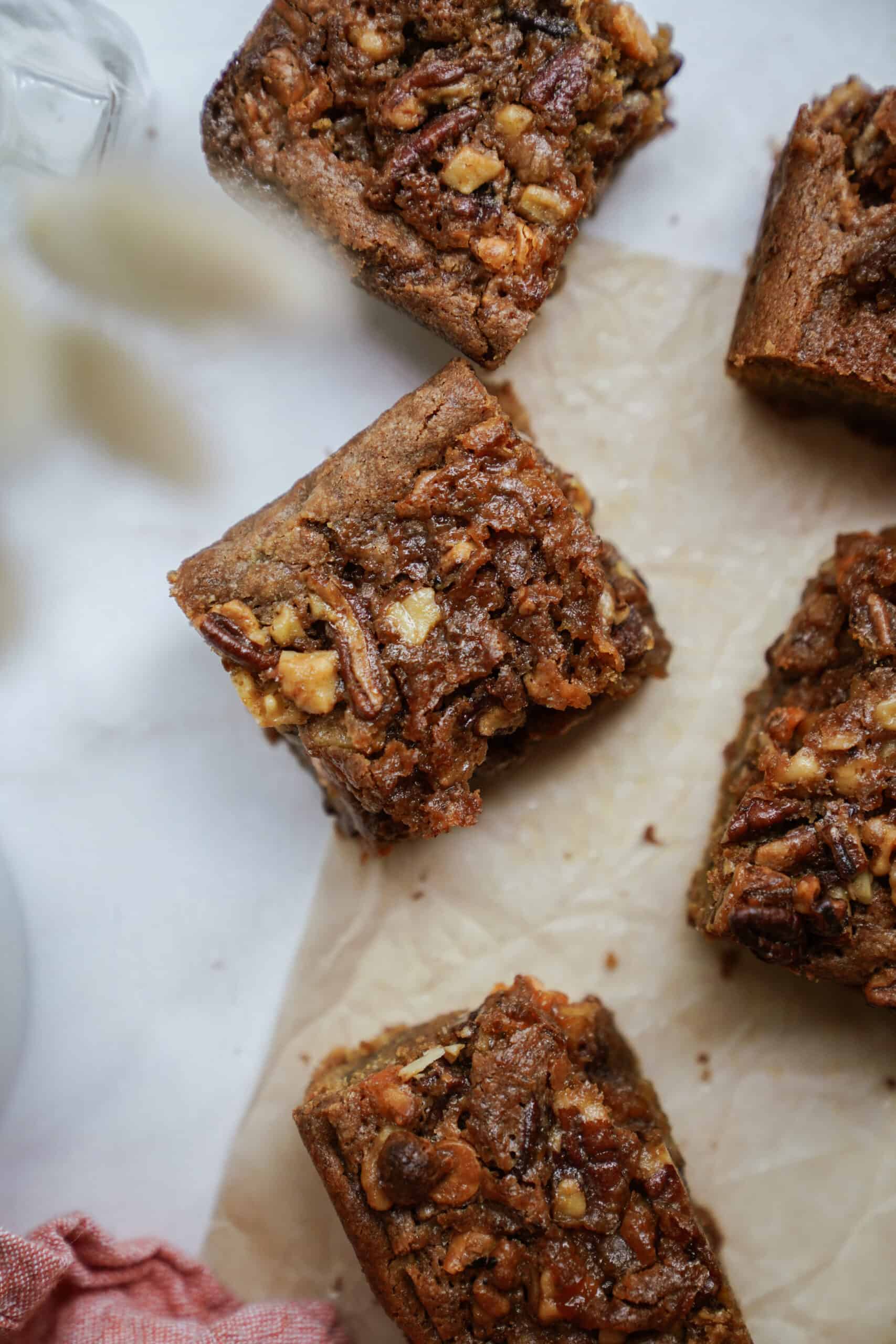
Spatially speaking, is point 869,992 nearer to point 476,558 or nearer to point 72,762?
point 476,558

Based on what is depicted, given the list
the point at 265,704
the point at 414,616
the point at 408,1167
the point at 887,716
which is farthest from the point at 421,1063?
the point at 887,716

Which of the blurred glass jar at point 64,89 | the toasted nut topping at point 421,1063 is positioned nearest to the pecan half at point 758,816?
the toasted nut topping at point 421,1063

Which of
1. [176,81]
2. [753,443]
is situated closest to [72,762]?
[176,81]

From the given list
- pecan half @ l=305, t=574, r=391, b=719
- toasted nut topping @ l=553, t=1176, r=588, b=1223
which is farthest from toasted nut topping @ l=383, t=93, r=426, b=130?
toasted nut topping @ l=553, t=1176, r=588, b=1223

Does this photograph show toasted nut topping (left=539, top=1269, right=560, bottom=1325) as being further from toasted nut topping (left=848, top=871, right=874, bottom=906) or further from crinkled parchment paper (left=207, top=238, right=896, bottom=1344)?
toasted nut topping (left=848, top=871, right=874, bottom=906)

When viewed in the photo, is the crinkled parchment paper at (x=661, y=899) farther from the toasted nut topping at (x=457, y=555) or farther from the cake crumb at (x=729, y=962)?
the toasted nut topping at (x=457, y=555)
